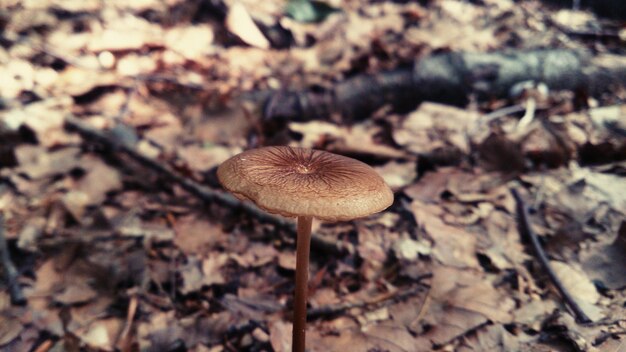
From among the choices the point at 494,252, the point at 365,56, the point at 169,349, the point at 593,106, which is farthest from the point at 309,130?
the point at 593,106

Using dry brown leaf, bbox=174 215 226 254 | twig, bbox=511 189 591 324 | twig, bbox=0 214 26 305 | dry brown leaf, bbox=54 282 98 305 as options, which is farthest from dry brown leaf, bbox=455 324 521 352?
twig, bbox=0 214 26 305

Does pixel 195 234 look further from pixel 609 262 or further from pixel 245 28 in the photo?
pixel 245 28

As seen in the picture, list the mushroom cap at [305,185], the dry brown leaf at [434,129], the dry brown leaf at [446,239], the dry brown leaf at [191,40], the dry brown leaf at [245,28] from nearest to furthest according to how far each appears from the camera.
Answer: the mushroom cap at [305,185]
the dry brown leaf at [446,239]
the dry brown leaf at [434,129]
the dry brown leaf at [191,40]
the dry brown leaf at [245,28]

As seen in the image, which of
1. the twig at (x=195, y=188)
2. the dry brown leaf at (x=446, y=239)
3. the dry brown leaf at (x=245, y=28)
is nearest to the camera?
the dry brown leaf at (x=446, y=239)

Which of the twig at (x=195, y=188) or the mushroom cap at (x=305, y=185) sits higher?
the mushroom cap at (x=305, y=185)

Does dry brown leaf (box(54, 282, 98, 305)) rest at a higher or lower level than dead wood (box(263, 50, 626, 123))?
lower

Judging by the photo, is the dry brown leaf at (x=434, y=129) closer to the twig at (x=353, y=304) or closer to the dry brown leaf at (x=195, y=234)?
the twig at (x=353, y=304)

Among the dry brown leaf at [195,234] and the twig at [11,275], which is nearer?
the twig at [11,275]

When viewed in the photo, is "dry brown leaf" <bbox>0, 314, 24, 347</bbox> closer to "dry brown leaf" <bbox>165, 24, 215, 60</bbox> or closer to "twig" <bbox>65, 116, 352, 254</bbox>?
"twig" <bbox>65, 116, 352, 254</bbox>

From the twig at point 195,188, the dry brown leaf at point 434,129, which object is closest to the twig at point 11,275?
the twig at point 195,188
